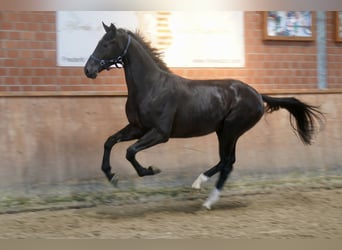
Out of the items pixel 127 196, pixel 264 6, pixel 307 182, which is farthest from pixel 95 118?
pixel 307 182

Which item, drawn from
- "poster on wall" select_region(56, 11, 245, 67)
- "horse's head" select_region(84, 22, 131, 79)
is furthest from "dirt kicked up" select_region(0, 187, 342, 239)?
"poster on wall" select_region(56, 11, 245, 67)

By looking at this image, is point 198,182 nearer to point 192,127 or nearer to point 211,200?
point 211,200

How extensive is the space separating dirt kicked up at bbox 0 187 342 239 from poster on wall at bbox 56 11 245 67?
7.30 feet

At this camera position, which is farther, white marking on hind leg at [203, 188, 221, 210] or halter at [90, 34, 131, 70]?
white marking on hind leg at [203, 188, 221, 210]

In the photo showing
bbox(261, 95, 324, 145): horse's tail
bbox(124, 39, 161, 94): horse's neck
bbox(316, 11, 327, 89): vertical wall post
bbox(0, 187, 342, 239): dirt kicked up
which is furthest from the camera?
bbox(316, 11, 327, 89): vertical wall post

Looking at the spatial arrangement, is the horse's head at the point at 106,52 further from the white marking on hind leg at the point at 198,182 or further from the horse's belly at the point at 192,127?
the white marking on hind leg at the point at 198,182

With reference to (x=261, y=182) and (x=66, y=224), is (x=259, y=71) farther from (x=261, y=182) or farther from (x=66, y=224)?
(x=66, y=224)

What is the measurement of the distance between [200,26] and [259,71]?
4.17ft

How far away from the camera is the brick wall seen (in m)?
7.07

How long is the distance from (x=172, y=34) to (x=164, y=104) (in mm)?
2088

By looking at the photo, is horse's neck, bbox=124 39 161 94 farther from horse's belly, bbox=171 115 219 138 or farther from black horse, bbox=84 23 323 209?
horse's belly, bbox=171 115 219 138

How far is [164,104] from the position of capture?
19.5ft

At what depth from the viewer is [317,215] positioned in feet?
19.9

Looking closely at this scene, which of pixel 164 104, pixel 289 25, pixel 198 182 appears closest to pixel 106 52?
pixel 164 104
